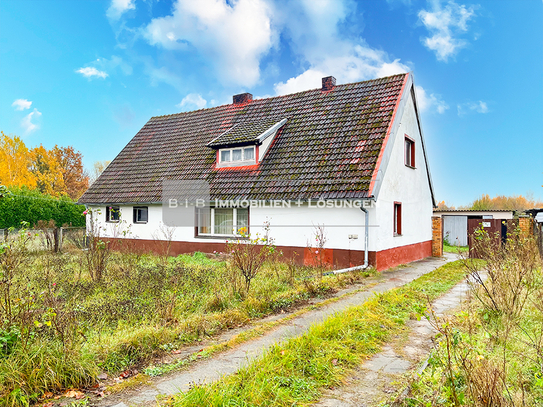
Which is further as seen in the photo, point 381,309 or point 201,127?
point 201,127

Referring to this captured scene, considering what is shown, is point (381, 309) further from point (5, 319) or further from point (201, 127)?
point (201, 127)

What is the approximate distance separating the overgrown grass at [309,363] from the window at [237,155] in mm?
9461

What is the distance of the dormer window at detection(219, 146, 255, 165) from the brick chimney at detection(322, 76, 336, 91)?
481 centimetres

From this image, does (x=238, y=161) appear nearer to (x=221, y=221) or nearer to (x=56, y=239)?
(x=221, y=221)

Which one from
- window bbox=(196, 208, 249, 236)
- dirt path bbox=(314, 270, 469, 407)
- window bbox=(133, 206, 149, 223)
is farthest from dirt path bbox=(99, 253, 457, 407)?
window bbox=(133, 206, 149, 223)

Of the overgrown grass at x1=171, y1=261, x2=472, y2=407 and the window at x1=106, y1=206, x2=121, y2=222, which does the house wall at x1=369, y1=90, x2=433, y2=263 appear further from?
the window at x1=106, y1=206, x2=121, y2=222

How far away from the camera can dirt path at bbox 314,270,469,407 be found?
13.0ft

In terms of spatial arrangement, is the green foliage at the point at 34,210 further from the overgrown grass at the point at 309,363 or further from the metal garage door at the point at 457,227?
the metal garage door at the point at 457,227

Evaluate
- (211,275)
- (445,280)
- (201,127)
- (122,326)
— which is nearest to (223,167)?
(201,127)

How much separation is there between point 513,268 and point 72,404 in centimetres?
770

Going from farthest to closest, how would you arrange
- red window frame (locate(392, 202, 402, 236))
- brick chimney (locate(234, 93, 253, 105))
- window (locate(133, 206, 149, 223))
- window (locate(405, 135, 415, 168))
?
brick chimney (locate(234, 93, 253, 105)) < window (locate(133, 206, 149, 223)) < window (locate(405, 135, 415, 168)) < red window frame (locate(392, 202, 402, 236))

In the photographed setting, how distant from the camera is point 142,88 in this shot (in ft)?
80.5

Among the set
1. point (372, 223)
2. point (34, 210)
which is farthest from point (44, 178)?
point (372, 223)

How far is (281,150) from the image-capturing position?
15203 mm
